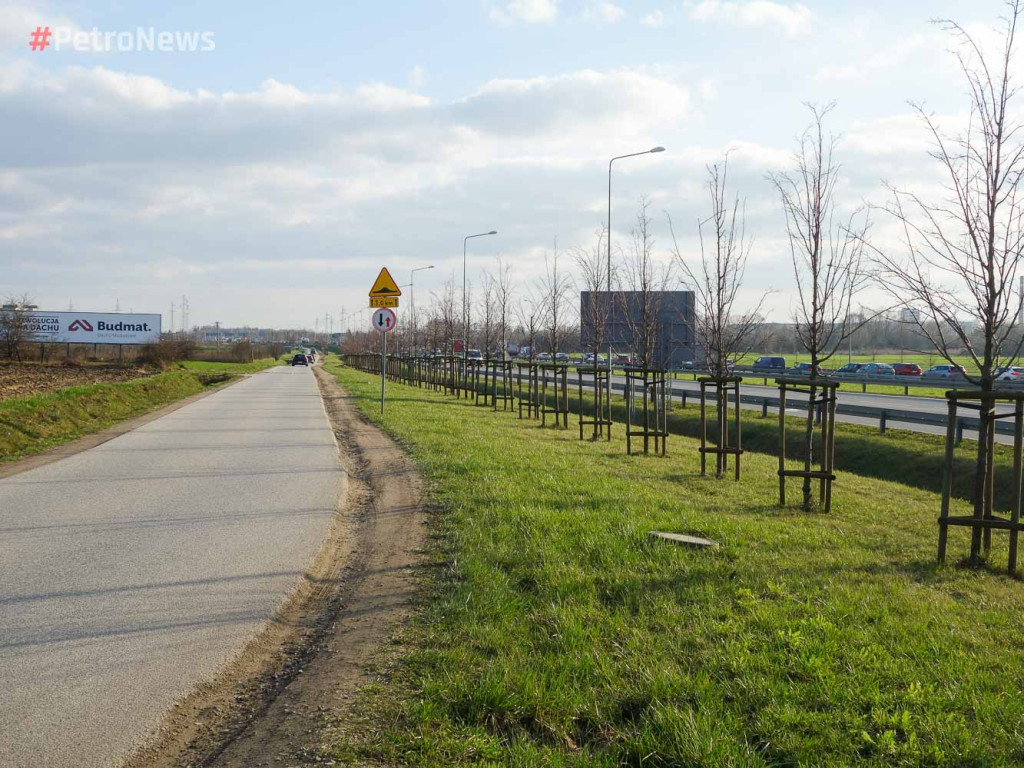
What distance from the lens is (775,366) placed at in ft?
190

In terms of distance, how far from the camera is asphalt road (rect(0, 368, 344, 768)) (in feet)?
Result: 13.4

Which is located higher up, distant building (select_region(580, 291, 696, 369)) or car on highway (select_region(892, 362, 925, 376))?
distant building (select_region(580, 291, 696, 369))

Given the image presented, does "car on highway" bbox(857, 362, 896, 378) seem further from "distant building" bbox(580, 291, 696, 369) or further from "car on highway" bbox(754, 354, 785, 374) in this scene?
"distant building" bbox(580, 291, 696, 369)

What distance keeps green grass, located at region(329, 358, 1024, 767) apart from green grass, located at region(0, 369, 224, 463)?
37.6 ft

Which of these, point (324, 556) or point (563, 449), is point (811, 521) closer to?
point (324, 556)

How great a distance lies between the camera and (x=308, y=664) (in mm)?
4875

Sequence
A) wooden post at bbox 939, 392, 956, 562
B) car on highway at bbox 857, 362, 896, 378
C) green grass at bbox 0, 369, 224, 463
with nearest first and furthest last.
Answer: wooden post at bbox 939, 392, 956, 562 → green grass at bbox 0, 369, 224, 463 → car on highway at bbox 857, 362, 896, 378

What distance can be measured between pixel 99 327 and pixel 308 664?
7601 cm

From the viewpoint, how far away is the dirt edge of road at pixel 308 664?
3.80 m

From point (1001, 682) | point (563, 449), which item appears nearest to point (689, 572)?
point (1001, 682)

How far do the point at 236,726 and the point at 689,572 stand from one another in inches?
146

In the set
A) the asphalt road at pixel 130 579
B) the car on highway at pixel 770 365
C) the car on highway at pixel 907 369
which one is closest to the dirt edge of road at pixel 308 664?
the asphalt road at pixel 130 579

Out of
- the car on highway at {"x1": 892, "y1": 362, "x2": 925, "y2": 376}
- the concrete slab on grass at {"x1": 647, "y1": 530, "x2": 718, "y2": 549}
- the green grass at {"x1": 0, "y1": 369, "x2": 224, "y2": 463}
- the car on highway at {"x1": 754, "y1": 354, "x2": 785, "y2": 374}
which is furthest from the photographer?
the car on highway at {"x1": 892, "y1": 362, "x2": 925, "y2": 376}

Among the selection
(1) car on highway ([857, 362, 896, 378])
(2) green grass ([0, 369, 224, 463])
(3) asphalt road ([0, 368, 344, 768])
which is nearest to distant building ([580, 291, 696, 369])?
(3) asphalt road ([0, 368, 344, 768])
